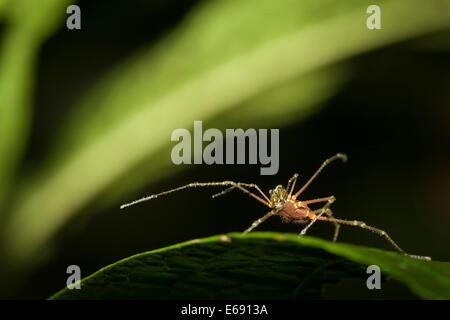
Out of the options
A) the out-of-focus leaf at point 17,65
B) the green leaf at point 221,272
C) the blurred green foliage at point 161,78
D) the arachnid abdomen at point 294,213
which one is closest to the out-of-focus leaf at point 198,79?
the blurred green foliage at point 161,78

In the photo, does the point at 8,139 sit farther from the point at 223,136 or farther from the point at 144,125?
the point at 223,136

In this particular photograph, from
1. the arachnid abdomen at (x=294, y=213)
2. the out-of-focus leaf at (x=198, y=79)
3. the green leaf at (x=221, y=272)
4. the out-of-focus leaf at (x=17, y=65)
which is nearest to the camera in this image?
the green leaf at (x=221, y=272)

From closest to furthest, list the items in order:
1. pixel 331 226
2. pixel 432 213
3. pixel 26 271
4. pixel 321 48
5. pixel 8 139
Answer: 1. pixel 8 139
2. pixel 321 48
3. pixel 26 271
4. pixel 432 213
5. pixel 331 226

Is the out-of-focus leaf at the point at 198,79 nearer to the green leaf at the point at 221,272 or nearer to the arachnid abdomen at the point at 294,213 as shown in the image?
the arachnid abdomen at the point at 294,213

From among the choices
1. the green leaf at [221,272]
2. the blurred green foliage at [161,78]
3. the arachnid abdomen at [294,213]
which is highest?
the blurred green foliage at [161,78]

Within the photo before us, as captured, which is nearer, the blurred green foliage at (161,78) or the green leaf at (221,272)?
the green leaf at (221,272)
